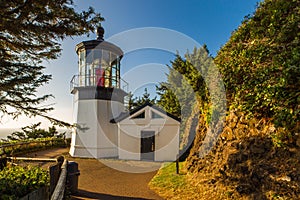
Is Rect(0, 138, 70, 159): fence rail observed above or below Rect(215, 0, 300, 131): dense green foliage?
below

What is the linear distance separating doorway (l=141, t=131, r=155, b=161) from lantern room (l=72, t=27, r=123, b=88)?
15.5 feet

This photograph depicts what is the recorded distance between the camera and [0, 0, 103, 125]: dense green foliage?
4609 millimetres

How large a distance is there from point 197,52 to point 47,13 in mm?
25702

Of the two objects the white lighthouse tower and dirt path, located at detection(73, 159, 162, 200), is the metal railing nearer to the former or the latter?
Result: the white lighthouse tower

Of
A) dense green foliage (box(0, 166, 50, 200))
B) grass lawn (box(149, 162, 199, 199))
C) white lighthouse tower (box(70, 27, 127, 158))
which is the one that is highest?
white lighthouse tower (box(70, 27, 127, 158))

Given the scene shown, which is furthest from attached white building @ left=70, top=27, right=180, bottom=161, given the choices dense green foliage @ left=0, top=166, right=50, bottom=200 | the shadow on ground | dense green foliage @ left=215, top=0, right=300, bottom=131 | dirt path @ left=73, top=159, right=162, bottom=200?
dense green foliage @ left=0, top=166, right=50, bottom=200

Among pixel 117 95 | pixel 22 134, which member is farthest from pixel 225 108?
pixel 22 134

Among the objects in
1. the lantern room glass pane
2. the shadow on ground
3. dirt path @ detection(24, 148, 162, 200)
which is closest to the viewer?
the shadow on ground

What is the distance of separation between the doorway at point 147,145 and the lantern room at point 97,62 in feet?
15.5

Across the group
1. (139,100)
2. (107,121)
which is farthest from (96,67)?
(139,100)

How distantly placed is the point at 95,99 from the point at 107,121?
78.4 inches

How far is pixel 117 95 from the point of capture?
48.4ft

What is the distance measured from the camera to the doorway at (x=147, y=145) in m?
13.1

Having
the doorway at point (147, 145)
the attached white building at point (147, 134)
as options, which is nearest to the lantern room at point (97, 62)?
the attached white building at point (147, 134)
